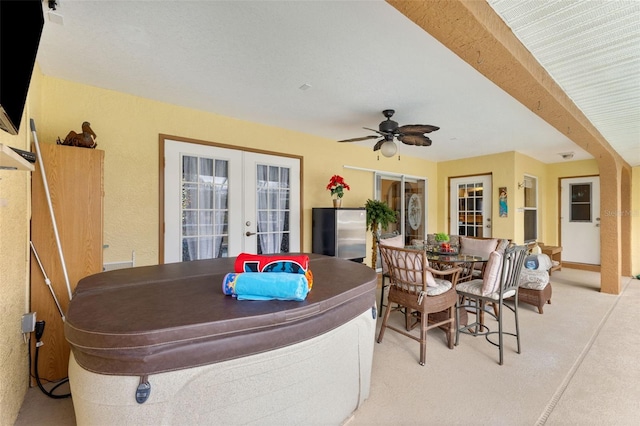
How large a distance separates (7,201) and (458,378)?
3.09m

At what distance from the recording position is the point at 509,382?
2.16 m

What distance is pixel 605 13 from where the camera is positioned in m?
1.54

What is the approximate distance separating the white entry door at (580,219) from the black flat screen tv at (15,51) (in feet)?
27.4

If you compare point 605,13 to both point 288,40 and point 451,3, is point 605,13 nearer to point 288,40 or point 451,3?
point 451,3

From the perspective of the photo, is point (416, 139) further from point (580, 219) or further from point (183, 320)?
point (580, 219)

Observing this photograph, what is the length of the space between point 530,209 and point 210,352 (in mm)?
6985

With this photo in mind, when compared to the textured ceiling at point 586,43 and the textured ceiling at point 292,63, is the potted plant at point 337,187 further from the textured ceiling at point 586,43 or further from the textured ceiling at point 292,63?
the textured ceiling at point 586,43

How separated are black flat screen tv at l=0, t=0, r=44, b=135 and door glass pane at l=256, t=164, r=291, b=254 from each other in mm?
2718

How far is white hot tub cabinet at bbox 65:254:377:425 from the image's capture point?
1.01 m

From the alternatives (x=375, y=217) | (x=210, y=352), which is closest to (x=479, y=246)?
(x=375, y=217)

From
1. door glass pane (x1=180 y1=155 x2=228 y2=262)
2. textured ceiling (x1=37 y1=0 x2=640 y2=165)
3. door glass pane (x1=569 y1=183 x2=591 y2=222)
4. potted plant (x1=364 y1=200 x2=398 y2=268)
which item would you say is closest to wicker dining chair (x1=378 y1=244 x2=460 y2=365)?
textured ceiling (x1=37 y1=0 x2=640 y2=165)

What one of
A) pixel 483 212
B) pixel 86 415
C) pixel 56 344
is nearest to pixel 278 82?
pixel 86 415

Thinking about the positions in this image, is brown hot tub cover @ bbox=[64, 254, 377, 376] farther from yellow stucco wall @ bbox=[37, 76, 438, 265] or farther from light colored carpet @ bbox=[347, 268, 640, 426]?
yellow stucco wall @ bbox=[37, 76, 438, 265]

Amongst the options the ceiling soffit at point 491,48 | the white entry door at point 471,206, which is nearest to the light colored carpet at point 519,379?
the ceiling soffit at point 491,48
